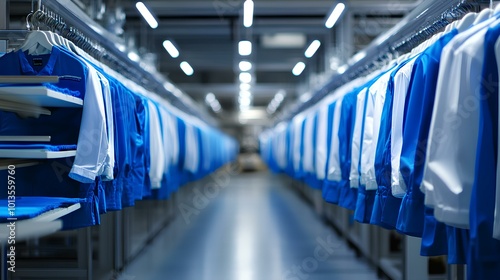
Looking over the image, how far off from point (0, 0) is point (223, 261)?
3.35 metres

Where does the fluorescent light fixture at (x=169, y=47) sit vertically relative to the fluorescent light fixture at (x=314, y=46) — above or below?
below

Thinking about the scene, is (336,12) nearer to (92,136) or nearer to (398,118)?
(398,118)

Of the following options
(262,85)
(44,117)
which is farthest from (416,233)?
(262,85)

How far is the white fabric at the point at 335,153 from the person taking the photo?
3465 mm

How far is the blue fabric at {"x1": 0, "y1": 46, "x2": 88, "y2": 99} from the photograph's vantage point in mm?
2387

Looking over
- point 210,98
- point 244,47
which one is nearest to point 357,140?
point 244,47

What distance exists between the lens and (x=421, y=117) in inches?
72.7

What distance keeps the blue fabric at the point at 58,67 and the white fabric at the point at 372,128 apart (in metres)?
1.67

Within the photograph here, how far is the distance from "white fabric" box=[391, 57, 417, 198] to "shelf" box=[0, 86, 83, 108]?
165 centimetres

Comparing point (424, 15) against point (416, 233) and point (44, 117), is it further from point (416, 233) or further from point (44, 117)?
point (44, 117)

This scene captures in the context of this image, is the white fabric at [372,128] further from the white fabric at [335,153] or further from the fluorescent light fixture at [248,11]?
the fluorescent light fixture at [248,11]

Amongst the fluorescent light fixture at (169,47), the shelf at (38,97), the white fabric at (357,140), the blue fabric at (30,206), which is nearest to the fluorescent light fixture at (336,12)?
the white fabric at (357,140)

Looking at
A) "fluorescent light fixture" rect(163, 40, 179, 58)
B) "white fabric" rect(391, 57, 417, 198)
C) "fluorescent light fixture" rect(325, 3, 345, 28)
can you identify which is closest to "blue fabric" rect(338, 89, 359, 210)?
"fluorescent light fixture" rect(325, 3, 345, 28)

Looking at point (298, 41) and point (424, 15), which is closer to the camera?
point (424, 15)
